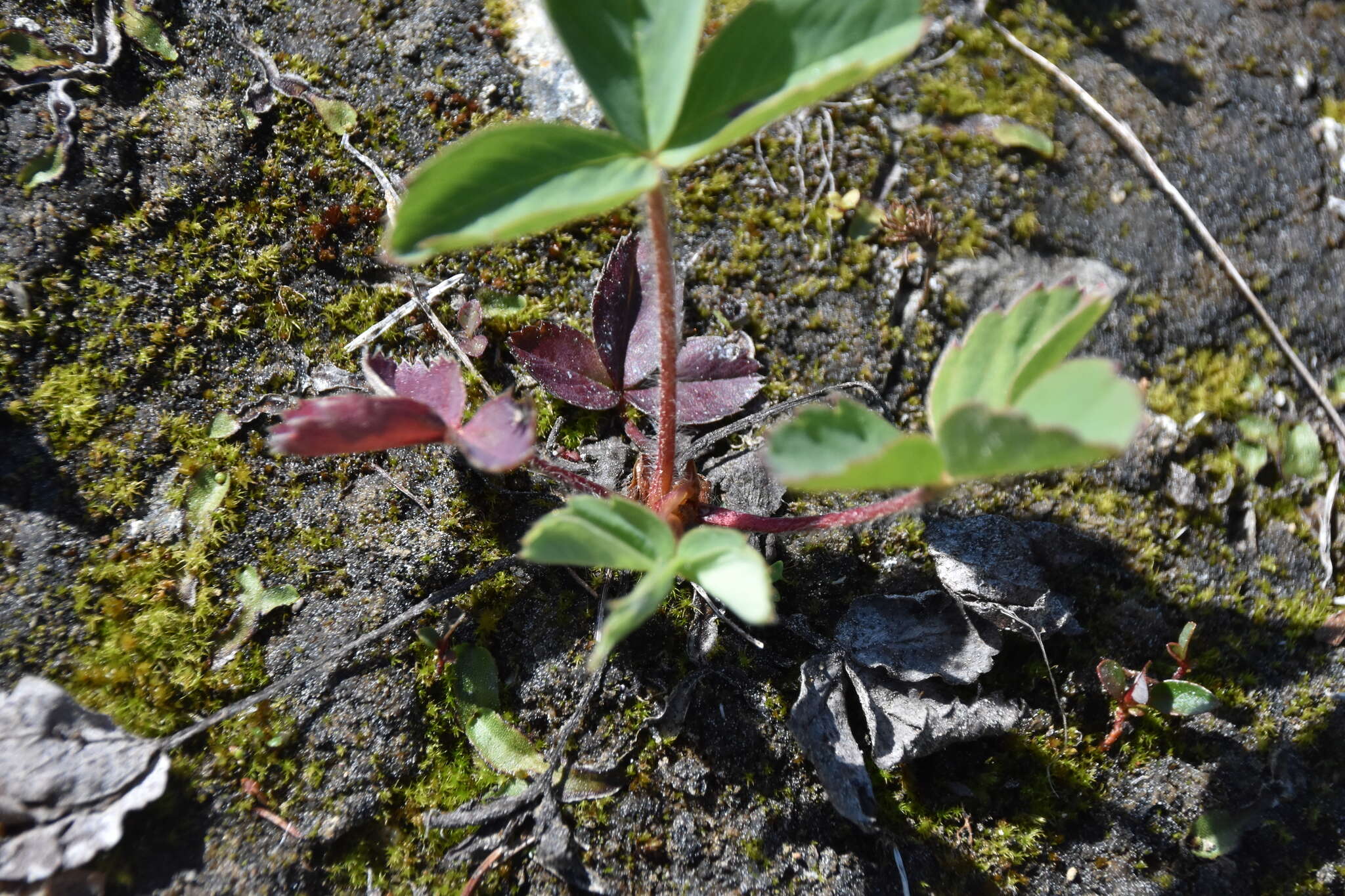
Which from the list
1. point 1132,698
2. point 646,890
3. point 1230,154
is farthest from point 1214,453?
point 646,890

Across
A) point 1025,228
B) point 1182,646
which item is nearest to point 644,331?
point 1025,228

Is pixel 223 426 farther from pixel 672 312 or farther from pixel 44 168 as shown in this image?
pixel 672 312

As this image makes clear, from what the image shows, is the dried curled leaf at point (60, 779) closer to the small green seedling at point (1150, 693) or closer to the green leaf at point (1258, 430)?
the small green seedling at point (1150, 693)

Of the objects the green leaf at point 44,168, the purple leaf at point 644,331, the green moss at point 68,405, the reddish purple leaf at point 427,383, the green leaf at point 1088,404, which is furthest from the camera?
the purple leaf at point 644,331

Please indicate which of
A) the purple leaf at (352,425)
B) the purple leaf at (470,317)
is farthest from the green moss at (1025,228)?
the purple leaf at (352,425)

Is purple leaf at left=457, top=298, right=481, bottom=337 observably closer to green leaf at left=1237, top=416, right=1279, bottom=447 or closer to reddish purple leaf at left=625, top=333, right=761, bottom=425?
reddish purple leaf at left=625, top=333, right=761, bottom=425

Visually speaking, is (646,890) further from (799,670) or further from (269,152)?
(269,152)
